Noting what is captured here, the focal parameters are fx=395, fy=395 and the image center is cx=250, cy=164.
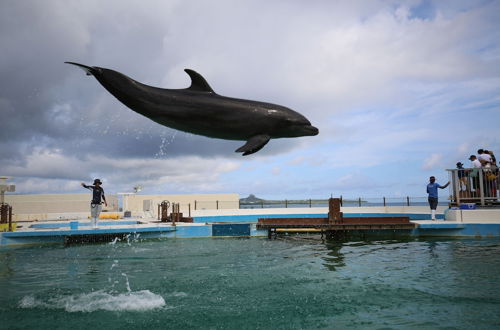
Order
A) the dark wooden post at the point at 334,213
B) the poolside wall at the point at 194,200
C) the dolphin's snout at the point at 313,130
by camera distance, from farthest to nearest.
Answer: the poolside wall at the point at 194,200 → the dark wooden post at the point at 334,213 → the dolphin's snout at the point at 313,130

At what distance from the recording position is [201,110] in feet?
16.8

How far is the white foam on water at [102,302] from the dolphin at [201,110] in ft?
12.2

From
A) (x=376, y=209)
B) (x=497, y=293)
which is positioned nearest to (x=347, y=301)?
(x=497, y=293)

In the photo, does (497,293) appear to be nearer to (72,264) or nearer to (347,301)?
(347,301)

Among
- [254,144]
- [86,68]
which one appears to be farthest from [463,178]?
[86,68]

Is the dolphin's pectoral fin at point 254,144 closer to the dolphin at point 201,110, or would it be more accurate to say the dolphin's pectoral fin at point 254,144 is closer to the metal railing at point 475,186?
the dolphin at point 201,110

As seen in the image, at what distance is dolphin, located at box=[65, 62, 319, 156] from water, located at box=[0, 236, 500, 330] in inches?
114

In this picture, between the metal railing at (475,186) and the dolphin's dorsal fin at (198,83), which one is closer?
the dolphin's dorsal fin at (198,83)

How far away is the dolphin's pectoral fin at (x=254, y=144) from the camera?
4848 mm

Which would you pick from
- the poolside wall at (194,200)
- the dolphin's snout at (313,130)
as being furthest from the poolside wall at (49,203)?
the dolphin's snout at (313,130)

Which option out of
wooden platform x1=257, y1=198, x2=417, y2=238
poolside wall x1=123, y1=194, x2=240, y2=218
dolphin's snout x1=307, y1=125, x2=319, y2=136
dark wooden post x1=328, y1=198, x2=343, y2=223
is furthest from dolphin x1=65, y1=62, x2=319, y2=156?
poolside wall x1=123, y1=194, x2=240, y2=218

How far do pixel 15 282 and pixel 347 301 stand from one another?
24.4ft

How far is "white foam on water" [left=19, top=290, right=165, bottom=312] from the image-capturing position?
7.04 meters

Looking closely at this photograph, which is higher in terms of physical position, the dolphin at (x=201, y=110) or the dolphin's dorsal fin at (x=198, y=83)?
the dolphin's dorsal fin at (x=198, y=83)
